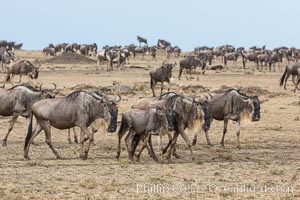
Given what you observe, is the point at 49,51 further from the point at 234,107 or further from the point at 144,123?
the point at 144,123

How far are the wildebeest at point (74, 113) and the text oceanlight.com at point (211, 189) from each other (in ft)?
9.78

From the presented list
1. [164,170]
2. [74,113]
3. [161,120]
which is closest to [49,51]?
[74,113]

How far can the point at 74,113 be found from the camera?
12.6m

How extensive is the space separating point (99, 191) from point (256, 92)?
1932 centimetres

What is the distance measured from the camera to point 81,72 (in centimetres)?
3984

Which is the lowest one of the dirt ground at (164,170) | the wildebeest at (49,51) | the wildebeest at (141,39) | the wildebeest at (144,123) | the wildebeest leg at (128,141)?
the dirt ground at (164,170)

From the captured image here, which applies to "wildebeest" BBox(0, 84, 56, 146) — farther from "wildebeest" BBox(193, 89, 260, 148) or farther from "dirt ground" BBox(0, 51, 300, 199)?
"wildebeest" BBox(193, 89, 260, 148)

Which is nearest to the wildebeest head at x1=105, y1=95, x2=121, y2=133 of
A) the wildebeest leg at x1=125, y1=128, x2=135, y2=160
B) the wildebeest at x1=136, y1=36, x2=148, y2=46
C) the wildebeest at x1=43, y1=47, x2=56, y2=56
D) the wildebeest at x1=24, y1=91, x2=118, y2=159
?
the wildebeest at x1=24, y1=91, x2=118, y2=159

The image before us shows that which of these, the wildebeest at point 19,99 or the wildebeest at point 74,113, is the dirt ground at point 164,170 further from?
the wildebeest at point 19,99

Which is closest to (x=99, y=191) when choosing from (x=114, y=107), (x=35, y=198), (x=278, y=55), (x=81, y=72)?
(x=35, y=198)

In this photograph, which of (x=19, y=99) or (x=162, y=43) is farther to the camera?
(x=162, y=43)

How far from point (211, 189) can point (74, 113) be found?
388 cm

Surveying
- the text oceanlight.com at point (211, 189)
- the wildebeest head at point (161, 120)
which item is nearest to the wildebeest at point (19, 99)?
the wildebeest head at point (161, 120)

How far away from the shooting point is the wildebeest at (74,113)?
12.6 metres
